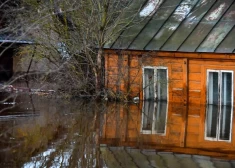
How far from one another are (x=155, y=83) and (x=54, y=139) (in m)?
8.01

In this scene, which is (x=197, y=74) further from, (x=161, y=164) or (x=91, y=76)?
(x=161, y=164)

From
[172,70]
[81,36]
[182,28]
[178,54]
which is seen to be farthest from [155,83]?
[81,36]

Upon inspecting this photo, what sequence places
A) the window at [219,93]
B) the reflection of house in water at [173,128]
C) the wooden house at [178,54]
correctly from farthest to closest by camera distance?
1. the wooden house at [178,54]
2. the window at [219,93]
3. the reflection of house in water at [173,128]

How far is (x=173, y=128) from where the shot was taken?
1422 centimetres

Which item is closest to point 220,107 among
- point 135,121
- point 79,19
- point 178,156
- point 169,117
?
point 169,117

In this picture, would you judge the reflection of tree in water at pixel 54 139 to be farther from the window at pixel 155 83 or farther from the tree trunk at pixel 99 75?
the window at pixel 155 83

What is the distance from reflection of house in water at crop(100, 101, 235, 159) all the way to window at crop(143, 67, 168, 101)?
614 millimetres

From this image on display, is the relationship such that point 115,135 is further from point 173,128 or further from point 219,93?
point 219,93

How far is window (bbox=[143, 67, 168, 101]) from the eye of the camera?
19.3 metres

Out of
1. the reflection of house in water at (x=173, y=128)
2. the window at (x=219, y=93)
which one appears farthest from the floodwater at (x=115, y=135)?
the window at (x=219, y=93)

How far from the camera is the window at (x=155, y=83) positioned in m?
19.3

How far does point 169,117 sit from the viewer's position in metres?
16.2

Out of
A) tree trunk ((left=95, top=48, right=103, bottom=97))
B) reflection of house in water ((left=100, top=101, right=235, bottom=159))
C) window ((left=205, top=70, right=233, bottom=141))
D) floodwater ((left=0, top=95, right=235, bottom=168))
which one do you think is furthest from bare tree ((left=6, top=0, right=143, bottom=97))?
window ((left=205, top=70, right=233, bottom=141))

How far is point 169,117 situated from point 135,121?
1.49m
